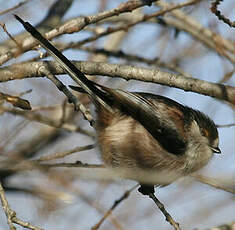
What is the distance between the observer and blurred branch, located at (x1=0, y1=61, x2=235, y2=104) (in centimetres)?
358

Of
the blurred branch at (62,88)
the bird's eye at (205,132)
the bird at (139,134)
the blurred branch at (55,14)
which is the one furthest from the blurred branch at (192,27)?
→ the blurred branch at (62,88)

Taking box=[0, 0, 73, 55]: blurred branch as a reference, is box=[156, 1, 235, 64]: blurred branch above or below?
above

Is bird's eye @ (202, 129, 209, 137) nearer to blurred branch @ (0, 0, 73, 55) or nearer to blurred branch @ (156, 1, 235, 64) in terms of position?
blurred branch @ (156, 1, 235, 64)

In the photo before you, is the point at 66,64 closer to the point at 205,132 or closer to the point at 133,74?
the point at 133,74

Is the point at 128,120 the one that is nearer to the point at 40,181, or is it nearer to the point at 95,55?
the point at 40,181

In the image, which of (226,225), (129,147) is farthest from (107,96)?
(226,225)

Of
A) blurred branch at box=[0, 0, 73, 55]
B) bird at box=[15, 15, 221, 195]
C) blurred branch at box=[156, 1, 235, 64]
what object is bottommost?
bird at box=[15, 15, 221, 195]

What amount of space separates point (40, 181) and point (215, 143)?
203 centimetres

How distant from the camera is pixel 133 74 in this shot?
12.7ft

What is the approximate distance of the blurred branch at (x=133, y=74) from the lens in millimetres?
3583

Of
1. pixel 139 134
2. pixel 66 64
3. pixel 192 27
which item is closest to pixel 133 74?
pixel 66 64

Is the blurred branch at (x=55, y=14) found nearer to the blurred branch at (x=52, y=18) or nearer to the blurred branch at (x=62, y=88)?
the blurred branch at (x=52, y=18)

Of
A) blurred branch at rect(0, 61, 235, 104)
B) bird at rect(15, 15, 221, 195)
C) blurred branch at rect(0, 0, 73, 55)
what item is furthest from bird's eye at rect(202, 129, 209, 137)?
blurred branch at rect(0, 0, 73, 55)

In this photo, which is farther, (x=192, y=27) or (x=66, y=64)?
(x=192, y=27)
